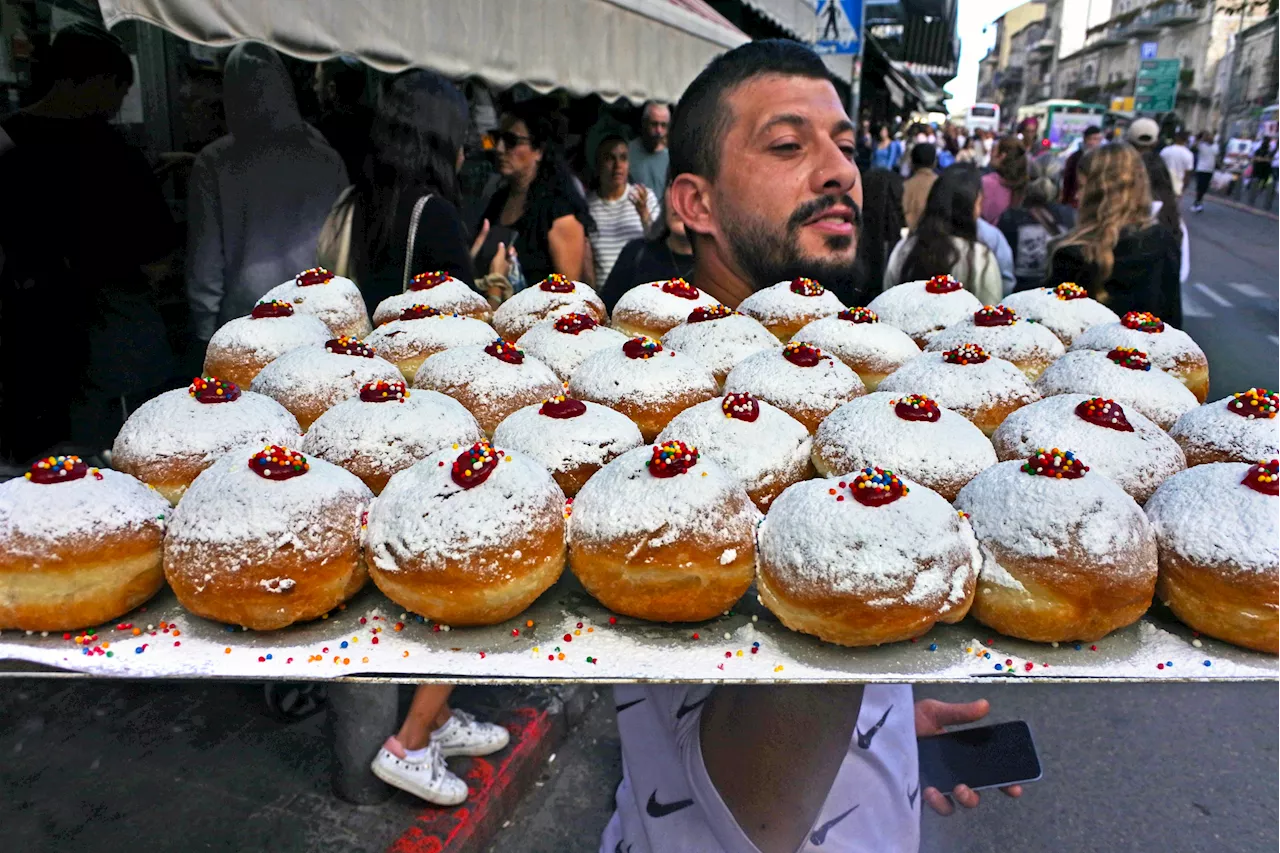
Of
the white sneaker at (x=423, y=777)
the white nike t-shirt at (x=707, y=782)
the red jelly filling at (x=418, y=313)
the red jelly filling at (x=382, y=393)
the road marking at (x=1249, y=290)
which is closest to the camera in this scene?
the white nike t-shirt at (x=707, y=782)

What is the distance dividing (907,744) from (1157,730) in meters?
2.80

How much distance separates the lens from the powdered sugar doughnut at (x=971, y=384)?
208cm

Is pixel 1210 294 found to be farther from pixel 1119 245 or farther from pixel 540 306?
pixel 540 306

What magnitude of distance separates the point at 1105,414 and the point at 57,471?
6.10ft

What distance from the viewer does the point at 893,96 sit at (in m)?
27.0

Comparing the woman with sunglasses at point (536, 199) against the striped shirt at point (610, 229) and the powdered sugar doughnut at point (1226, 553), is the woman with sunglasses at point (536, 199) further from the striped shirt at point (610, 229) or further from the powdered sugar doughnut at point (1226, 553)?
the powdered sugar doughnut at point (1226, 553)

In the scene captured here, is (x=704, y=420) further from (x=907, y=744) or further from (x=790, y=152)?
(x=790, y=152)

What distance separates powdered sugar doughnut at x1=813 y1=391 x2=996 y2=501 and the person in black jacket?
328cm

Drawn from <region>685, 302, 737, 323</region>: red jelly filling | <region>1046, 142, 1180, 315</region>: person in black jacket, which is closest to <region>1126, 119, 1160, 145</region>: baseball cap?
<region>1046, 142, 1180, 315</region>: person in black jacket

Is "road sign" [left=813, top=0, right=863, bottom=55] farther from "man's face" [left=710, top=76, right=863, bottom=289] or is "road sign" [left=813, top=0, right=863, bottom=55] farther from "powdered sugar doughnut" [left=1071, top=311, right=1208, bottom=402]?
"powdered sugar doughnut" [left=1071, top=311, right=1208, bottom=402]

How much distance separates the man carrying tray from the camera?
1408 millimetres

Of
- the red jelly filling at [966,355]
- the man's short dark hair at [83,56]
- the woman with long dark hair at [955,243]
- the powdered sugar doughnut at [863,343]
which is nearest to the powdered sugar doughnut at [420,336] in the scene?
the powdered sugar doughnut at [863,343]

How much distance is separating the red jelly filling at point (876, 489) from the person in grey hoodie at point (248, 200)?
3.50 m

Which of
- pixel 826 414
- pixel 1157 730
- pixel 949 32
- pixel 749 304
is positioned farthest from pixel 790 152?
pixel 949 32
